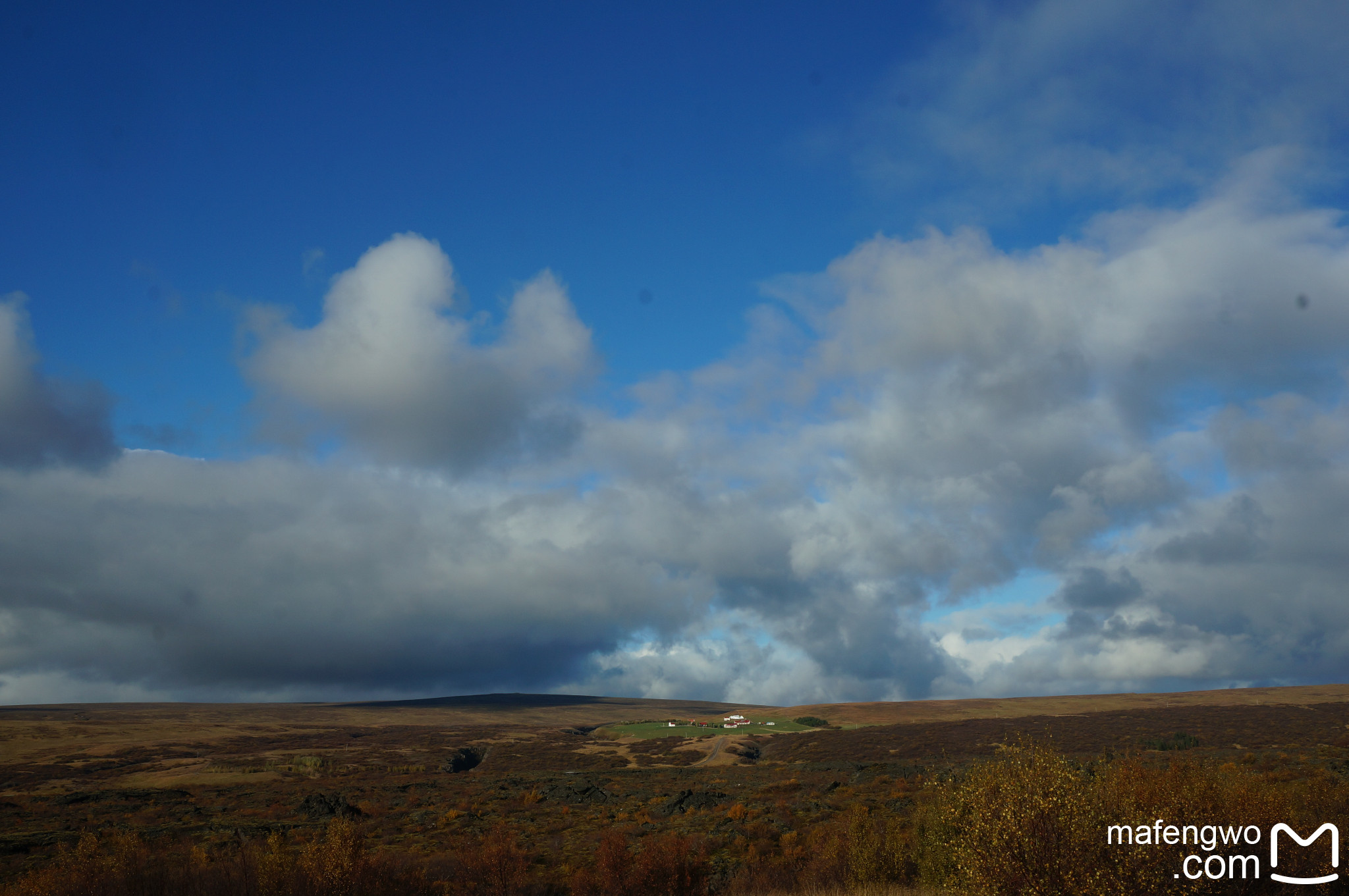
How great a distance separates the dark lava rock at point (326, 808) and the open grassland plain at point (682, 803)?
0.25 metres

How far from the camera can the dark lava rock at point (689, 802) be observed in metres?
41.5

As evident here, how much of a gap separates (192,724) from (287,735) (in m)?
39.4

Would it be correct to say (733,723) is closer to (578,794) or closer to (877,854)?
(578,794)

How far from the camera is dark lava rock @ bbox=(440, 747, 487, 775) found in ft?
279

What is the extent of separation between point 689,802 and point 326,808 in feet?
74.6

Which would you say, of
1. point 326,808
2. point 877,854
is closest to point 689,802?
point 326,808

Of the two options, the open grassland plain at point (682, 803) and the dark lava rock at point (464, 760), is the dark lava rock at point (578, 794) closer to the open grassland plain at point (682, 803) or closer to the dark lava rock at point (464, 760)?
the open grassland plain at point (682, 803)

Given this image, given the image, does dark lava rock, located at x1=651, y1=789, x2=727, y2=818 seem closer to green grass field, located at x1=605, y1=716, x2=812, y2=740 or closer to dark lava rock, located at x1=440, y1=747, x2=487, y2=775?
dark lava rock, located at x1=440, y1=747, x2=487, y2=775

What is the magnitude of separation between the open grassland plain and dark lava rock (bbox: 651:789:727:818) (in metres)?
0.25

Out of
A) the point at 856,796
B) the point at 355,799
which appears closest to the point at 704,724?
the point at 355,799

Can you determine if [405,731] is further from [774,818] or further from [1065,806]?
[1065,806]

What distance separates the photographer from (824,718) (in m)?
128

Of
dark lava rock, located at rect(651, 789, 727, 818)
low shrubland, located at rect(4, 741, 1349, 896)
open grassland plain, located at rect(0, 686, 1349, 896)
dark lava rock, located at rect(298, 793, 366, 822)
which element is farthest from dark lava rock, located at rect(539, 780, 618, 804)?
low shrubland, located at rect(4, 741, 1349, 896)

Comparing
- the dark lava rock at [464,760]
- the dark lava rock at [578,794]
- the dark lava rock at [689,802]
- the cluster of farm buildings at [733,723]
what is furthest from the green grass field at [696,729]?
the dark lava rock at [689,802]
